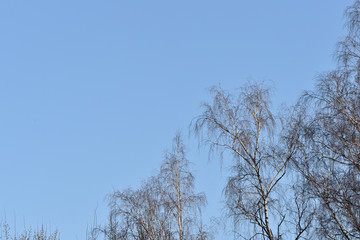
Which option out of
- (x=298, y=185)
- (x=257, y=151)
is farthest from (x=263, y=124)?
(x=298, y=185)

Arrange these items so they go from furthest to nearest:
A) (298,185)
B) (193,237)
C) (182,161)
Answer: (182,161)
(193,237)
(298,185)

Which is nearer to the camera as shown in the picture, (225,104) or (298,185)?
(298,185)

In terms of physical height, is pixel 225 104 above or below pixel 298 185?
above

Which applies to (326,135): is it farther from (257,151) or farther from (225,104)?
(225,104)

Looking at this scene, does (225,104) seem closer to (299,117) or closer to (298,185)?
(299,117)

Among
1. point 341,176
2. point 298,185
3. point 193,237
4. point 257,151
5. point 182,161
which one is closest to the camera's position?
point 341,176

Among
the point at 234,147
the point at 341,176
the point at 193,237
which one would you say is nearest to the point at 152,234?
the point at 193,237

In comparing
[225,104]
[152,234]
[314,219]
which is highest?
[225,104]

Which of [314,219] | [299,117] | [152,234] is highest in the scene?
A: [299,117]

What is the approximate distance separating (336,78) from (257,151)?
147 inches

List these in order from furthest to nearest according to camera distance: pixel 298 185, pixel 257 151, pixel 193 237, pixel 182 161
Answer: pixel 182 161 < pixel 193 237 < pixel 257 151 < pixel 298 185

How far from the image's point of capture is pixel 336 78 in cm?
1806

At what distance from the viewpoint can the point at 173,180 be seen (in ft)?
82.1

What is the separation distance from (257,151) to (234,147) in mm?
833
